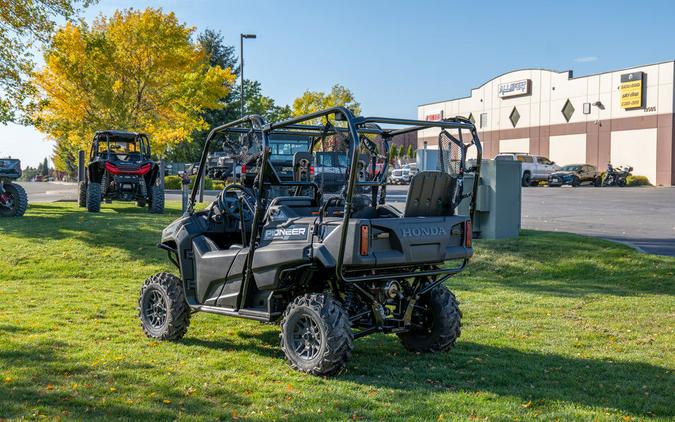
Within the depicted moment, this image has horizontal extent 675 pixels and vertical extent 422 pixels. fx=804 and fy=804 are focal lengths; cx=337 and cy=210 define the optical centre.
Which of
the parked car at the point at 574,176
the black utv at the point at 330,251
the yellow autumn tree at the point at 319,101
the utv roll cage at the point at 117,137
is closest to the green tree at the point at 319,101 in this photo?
the yellow autumn tree at the point at 319,101

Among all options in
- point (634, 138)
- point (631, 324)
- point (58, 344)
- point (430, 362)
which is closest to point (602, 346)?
point (631, 324)

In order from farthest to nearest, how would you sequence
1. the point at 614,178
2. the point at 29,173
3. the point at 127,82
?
A: the point at 29,173 → the point at 614,178 → the point at 127,82

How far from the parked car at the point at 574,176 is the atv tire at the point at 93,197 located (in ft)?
105

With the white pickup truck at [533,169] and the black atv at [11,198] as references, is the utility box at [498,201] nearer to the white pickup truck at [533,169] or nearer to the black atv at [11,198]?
the black atv at [11,198]

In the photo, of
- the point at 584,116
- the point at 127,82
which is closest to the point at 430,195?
the point at 127,82

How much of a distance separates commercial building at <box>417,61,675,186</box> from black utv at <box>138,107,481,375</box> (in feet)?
145

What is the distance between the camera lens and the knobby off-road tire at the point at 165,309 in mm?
7855

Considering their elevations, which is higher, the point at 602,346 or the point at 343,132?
the point at 343,132

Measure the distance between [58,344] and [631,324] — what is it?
20.3 ft

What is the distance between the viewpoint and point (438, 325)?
7336 mm

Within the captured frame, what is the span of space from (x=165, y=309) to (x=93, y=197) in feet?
48.8

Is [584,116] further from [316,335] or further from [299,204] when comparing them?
[316,335]

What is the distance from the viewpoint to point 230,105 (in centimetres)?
5600

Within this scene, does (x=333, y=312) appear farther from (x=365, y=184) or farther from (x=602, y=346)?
(x=602, y=346)
